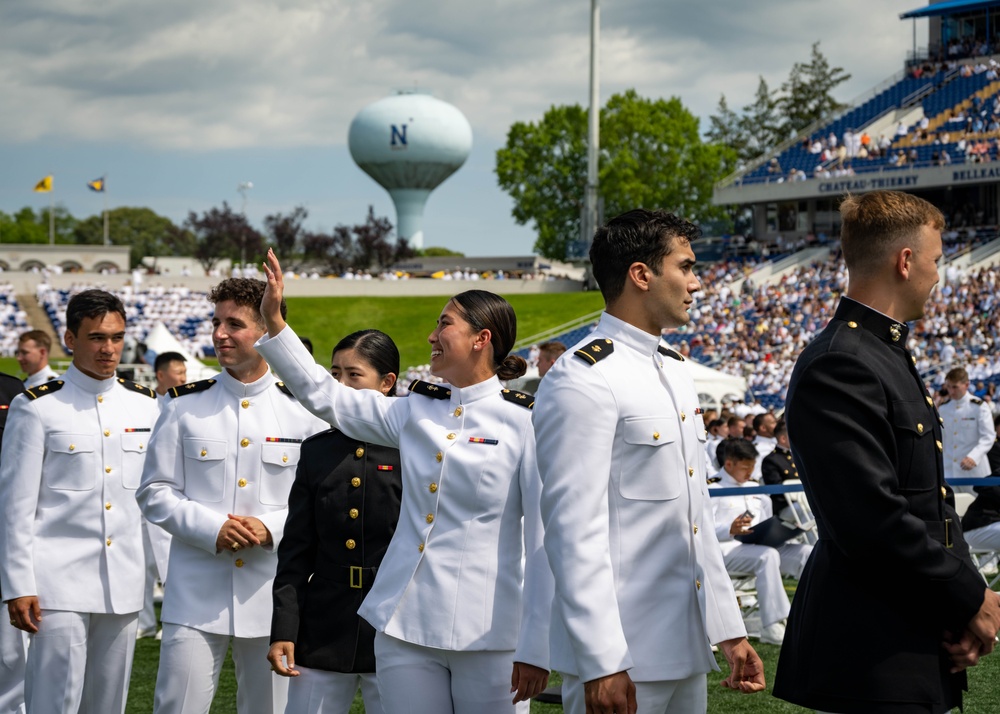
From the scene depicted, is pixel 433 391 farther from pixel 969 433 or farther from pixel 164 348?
pixel 164 348

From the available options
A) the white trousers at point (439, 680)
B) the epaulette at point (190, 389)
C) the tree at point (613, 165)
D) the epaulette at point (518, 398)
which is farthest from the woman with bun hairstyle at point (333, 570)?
the tree at point (613, 165)

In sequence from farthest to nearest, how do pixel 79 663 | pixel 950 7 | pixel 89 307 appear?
pixel 950 7 → pixel 89 307 → pixel 79 663

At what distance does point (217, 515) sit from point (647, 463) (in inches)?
72.7

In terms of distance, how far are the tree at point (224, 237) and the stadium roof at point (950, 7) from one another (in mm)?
36455

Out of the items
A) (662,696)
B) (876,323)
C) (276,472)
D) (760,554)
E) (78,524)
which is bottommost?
(760,554)

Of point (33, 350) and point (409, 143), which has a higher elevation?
point (409, 143)

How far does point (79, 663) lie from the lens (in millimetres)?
4727

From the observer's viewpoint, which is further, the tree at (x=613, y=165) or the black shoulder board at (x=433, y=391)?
the tree at (x=613, y=165)

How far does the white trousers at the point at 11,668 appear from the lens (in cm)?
Answer: 556

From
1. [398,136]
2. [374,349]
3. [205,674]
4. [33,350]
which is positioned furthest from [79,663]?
[398,136]

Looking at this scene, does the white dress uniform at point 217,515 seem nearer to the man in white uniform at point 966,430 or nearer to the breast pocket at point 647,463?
the breast pocket at point 647,463

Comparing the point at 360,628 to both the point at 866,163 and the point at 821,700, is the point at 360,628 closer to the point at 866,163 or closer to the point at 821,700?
the point at 821,700

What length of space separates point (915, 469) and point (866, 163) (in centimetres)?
4372

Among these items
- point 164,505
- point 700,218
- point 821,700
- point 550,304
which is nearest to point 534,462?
point 821,700
